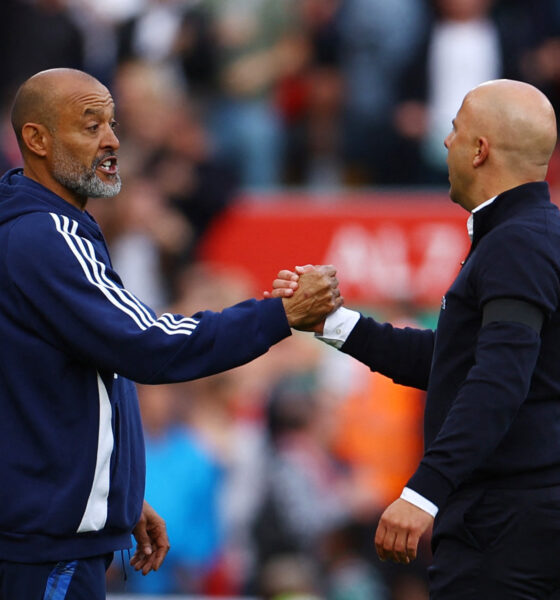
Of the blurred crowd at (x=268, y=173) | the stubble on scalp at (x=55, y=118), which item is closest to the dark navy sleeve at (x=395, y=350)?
the stubble on scalp at (x=55, y=118)

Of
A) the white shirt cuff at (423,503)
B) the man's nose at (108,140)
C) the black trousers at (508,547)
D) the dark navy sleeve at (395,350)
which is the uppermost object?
the man's nose at (108,140)

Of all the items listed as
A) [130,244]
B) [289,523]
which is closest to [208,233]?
[130,244]

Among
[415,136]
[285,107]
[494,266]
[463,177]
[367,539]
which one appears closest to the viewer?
[494,266]

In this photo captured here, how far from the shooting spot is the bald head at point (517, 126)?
3797 mm

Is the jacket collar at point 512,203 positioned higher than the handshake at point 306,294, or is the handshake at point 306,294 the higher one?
the jacket collar at point 512,203

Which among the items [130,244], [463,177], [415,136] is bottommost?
[130,244]

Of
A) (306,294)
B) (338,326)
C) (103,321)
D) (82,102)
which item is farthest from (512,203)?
(82,102)

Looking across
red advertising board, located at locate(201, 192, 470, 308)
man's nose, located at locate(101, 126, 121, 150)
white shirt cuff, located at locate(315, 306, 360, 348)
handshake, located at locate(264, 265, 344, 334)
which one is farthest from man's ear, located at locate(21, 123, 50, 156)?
red advertising board, located at locate(201, 192, 470, 308)

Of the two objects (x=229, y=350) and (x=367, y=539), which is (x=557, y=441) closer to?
(x=229, y=350)

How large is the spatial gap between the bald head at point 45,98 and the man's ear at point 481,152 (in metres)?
1.21

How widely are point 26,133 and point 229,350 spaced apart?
2.97ft

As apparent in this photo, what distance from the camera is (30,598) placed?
12.5 ft

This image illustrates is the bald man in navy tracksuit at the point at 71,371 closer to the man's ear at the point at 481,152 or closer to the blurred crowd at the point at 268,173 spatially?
the man's ear at the point at 481,152

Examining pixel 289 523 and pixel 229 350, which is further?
pixel 289 523
